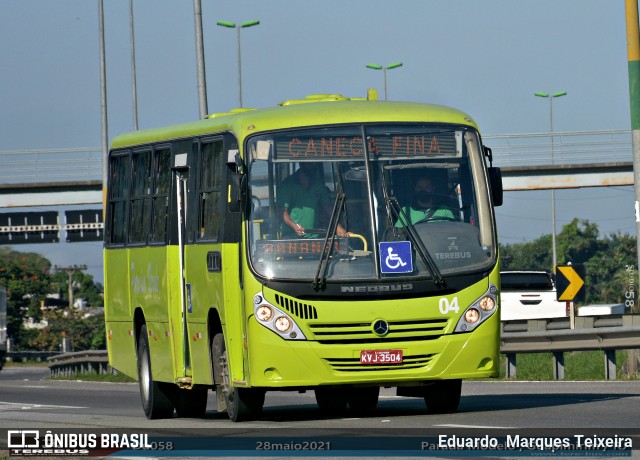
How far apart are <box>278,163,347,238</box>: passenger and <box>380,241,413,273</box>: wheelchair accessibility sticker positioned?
0.41 meters

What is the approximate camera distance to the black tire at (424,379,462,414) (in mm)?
16359

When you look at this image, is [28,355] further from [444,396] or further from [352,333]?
[352,333]

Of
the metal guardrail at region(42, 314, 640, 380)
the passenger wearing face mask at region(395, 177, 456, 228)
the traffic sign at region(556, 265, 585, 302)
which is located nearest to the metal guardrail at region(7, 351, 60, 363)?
the metal guardrail at region(42, 314, 640, 380)

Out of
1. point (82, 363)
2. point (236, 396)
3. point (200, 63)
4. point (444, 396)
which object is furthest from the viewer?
point (82, 363)

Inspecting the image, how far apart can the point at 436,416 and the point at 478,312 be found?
3.62ft

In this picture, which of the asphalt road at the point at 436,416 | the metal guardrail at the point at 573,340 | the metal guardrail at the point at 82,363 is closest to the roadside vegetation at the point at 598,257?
the metal guardrail at the point at 82,363

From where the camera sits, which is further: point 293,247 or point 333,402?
point 333,402

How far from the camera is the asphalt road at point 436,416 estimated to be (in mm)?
14086

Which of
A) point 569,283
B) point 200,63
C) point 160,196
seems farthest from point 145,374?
point 200,63

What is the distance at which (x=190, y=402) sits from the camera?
19.0m

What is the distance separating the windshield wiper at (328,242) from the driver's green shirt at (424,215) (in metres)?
0.57

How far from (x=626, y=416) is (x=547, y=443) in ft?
9.32

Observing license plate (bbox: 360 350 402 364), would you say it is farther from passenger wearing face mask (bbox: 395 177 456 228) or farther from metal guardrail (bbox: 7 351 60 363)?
metal guardrail (bbox: 7 351 60 363)

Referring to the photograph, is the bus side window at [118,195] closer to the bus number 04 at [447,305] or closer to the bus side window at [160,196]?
the bus side window at [160,196]
